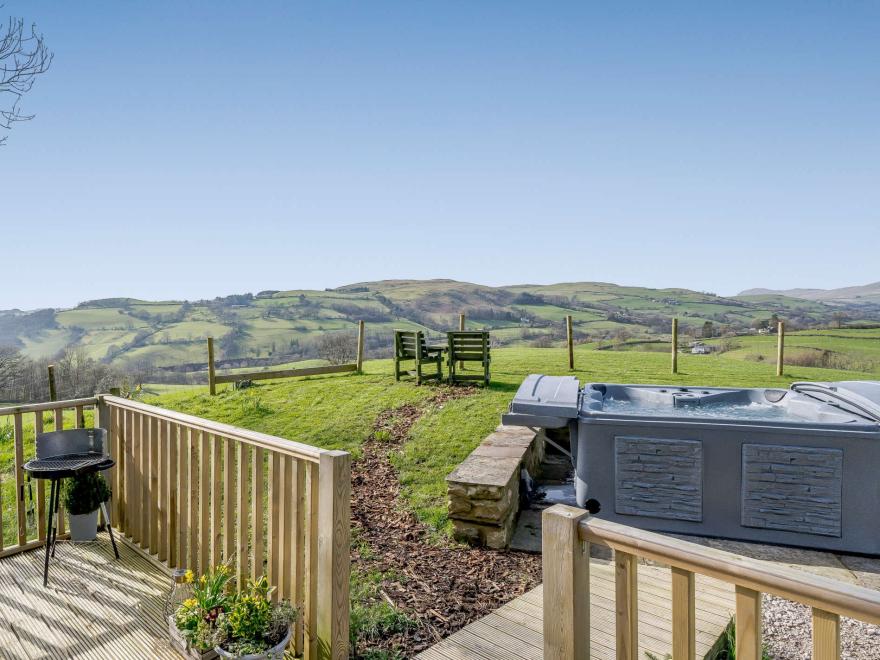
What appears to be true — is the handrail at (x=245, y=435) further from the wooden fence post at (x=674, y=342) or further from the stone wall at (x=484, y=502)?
the wooden fence post at (x=674, y=342)

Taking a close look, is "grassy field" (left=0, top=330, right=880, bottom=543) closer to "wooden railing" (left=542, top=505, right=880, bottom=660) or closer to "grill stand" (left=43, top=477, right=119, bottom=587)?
"grill stand" (left=43, top=477, right=119, bottom=587)

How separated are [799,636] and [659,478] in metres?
1.71

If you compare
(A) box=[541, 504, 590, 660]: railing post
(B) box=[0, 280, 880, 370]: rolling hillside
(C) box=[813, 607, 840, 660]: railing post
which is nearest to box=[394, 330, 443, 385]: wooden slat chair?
(A) box=[541, 504, 590, 660]: railing post

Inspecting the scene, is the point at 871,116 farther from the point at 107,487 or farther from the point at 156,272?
the point at 156,272

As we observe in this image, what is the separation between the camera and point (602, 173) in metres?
17.1

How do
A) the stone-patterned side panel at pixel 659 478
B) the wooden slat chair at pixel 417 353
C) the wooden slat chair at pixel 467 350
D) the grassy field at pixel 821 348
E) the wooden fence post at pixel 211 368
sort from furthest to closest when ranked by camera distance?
the grassy field at pixel 821 348
the wooden fence post at pixel 211 368
the wooden slat chair at pixel 417 353
the wooden slat chair at pixel 467 350
the stone-patterned side panel at pixel 659 478

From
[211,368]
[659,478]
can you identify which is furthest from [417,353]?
[659,478]

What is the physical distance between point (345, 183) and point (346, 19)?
11888 millimetres

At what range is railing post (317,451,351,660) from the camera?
229 centimetres

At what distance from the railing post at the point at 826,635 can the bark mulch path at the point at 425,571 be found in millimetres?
2135

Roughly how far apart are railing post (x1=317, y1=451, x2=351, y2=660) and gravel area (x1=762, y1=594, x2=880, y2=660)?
87.7 inches

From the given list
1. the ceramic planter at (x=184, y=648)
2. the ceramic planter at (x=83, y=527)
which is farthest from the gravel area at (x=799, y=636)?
the ceramic planter at (x=83, y=527)

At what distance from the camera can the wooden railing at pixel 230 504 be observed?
236 centimetres

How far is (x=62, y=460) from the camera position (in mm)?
3676
